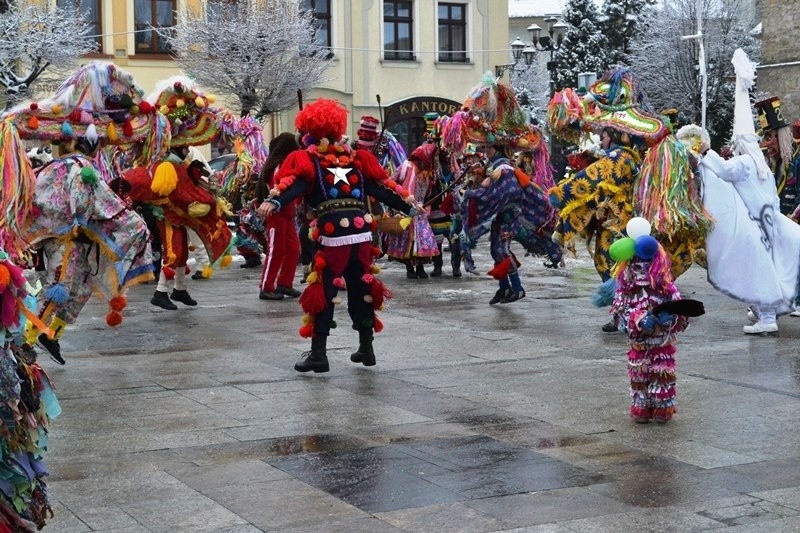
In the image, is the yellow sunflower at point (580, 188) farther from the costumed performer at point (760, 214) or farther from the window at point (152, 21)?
the window at point (152, 21)

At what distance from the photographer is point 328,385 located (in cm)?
844

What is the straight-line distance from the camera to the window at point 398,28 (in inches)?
1503

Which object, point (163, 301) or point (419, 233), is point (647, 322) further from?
point (419, 233)

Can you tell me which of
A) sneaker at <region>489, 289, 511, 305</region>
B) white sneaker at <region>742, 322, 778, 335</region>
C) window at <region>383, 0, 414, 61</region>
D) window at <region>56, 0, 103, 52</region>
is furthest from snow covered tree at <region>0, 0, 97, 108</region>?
white sneaker at <region>742, 322, 778, 335</region>

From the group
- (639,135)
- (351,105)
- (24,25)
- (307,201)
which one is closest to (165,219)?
(307,201)

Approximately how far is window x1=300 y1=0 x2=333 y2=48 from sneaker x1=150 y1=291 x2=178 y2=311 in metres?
24.8

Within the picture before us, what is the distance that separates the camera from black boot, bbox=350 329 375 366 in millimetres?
8984

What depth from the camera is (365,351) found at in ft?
29.6

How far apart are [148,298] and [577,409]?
7.14 meters

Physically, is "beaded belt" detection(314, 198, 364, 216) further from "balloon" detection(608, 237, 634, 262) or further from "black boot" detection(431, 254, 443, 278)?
"black boot" detection(431, 254, 443, 278)

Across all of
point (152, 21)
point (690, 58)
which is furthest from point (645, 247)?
point (690, 58)

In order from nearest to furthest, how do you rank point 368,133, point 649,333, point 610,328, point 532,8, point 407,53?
point 649,333 → point 610,328 → point 368,133 → point 407,53 → point 532,8

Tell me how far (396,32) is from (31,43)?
13474mm

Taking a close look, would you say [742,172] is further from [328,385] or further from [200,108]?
[200,108]
